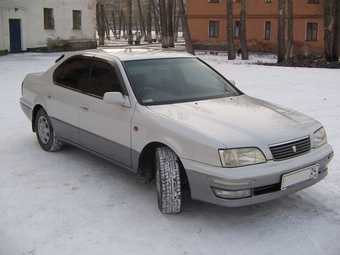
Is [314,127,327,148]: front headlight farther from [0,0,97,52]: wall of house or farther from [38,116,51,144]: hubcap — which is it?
[0,0,97,52]: wall of house

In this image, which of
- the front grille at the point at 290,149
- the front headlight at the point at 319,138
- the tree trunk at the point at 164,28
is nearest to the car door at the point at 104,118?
the front grille at the point at 290,149

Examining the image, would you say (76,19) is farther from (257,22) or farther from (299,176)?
(299,176)

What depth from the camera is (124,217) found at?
4242 millimetres

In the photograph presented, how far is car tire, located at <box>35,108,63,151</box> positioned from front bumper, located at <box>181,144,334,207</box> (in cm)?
283

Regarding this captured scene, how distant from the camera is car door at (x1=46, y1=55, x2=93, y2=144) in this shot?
5551 mm

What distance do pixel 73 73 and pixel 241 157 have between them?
2928 millimetres

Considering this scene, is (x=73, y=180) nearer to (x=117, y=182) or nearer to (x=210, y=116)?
(x=117, y=182)

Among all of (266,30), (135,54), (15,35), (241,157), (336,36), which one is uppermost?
(266,30)

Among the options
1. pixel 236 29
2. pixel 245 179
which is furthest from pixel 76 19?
pixel 245 179

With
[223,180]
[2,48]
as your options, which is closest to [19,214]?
[223,180]

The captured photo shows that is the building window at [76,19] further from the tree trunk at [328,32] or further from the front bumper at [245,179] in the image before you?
the front bumper at [245,179]

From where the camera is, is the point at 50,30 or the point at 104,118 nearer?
the point at 104,118

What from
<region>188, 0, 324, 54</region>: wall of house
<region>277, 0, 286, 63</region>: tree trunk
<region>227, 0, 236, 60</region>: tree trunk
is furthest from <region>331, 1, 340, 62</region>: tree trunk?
<region>188, 0, 324, 54</region>: wall of house

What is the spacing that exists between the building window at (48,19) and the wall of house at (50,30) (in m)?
0.25
